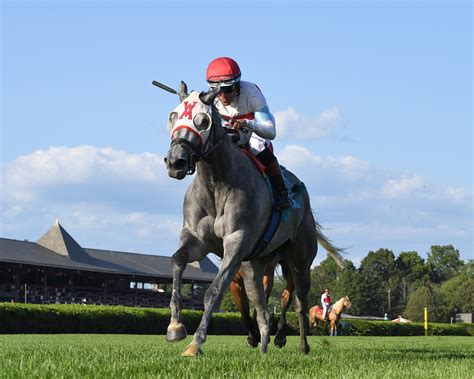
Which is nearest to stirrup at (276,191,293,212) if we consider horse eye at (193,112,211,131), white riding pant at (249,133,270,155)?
white riding pant at (249,133,270,155)

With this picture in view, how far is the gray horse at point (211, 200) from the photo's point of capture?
6961 mm

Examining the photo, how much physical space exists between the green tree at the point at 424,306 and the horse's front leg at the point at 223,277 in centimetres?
9553

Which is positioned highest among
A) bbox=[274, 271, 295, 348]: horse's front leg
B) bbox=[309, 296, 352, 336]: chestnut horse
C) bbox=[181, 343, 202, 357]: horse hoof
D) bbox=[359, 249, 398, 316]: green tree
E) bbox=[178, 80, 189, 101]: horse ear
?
bbox=[359, 249, 398, 316]: green tree

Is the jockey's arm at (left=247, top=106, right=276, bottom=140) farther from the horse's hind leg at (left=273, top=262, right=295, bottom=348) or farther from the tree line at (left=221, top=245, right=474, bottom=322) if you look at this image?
the tree line at (left=221, top=245, right=474, bottom=322)

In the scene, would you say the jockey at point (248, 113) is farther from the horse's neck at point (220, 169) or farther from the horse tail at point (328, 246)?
the horse tail at point (328, 246)

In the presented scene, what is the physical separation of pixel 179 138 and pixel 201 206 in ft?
2.56

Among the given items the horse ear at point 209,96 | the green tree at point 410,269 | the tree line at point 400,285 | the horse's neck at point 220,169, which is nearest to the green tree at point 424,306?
the tree line at point 400,285

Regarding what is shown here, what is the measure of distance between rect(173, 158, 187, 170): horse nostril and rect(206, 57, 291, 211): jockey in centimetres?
121

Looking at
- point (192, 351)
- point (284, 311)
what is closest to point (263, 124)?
point (192, 351)

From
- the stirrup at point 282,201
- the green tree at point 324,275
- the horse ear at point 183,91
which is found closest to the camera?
the horse ear at point 183,91

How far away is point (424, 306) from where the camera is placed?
100750mm

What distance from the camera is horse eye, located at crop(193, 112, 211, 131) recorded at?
710 cm

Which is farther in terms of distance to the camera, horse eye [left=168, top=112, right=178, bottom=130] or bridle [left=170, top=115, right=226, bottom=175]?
horse eye [left=168, top=112, right=178, bottom=130]

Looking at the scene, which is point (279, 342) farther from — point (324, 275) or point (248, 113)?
point (324, 275)
